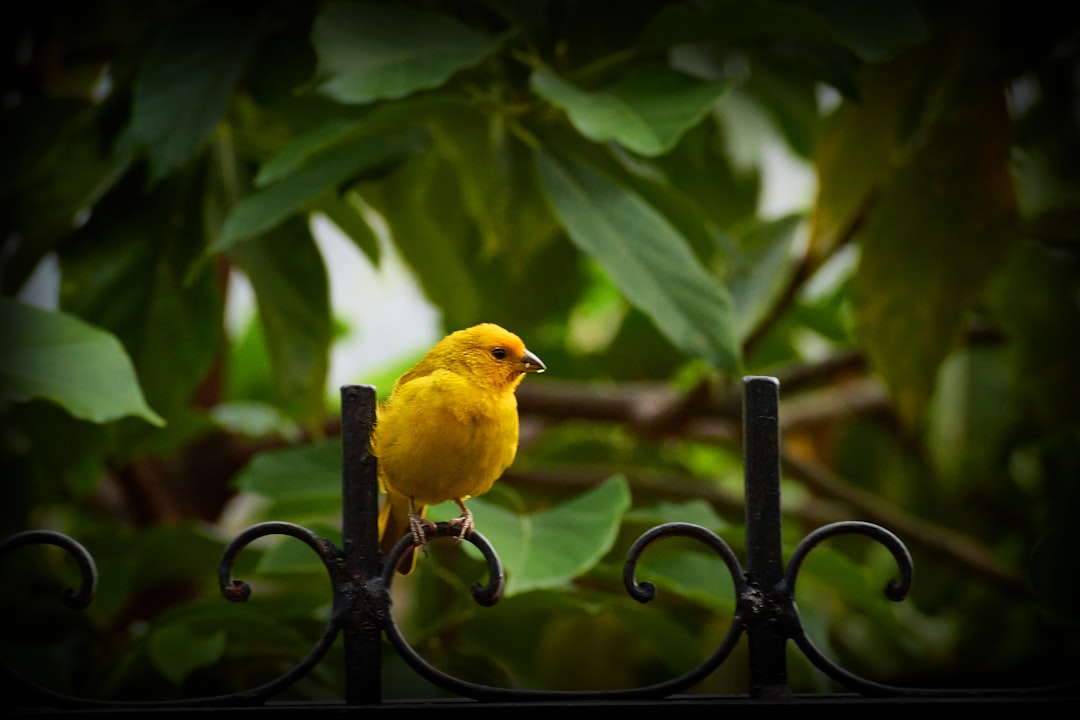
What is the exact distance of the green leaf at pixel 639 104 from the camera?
3.35 feet

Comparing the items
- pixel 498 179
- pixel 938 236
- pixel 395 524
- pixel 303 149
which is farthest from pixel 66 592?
pixel 938 236

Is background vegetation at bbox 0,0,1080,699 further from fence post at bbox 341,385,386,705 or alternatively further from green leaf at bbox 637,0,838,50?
fence post at bbox 341,385,386,705

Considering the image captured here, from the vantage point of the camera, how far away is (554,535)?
3.46ft

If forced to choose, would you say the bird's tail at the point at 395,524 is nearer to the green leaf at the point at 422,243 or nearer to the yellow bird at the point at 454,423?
the yellow bird at the point at 454,423

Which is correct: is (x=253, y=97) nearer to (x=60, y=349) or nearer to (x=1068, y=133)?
(x=60, y=349)

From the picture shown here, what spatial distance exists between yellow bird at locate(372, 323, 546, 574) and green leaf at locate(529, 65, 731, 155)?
0.30 m

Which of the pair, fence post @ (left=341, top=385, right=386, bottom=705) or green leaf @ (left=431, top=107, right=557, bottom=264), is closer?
fence post @ (left=341, top=385, right=386, bottom=705)

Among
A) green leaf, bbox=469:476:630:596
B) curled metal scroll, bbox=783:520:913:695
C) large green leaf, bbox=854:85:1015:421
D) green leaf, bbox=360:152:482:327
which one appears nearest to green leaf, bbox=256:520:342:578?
green leaf, bbox=469:476:630:596

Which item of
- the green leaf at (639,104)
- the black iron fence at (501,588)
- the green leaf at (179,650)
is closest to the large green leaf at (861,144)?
the green leaf at (639,104)

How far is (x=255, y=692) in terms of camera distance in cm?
79

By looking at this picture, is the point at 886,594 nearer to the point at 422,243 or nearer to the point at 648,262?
the point at 648,262

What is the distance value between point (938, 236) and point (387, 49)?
0.72 metres

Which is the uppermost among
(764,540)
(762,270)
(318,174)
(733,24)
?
(733,24)

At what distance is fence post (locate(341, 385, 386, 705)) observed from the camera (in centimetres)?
79
